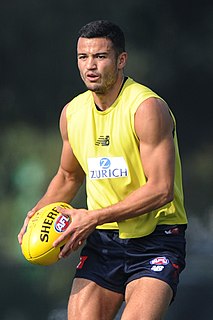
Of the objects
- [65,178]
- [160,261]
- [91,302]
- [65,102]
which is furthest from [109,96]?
[65,102]

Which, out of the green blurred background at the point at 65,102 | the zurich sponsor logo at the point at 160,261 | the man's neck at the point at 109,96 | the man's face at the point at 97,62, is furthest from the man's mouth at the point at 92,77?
the green blurred background at the point at 65,102

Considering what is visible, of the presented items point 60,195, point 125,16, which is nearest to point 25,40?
point 125,16

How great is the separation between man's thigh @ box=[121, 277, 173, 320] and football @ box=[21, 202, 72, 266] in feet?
1.35

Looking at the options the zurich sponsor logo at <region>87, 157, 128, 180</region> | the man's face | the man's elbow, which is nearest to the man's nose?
the man's face

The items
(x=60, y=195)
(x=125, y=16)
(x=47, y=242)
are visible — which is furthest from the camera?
(x=125, y=16)

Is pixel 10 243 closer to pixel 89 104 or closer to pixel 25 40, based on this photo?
pixel 25 40

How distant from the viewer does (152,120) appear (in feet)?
17.7

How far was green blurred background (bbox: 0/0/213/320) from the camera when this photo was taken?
7.15 metres

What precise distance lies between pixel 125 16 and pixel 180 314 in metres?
1.87

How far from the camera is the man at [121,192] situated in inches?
213

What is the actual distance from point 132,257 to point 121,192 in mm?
316

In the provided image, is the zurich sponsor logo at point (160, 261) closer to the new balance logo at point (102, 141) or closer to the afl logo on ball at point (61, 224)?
the afl logo on ball at point (61, 224)

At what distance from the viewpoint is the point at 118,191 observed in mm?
5641

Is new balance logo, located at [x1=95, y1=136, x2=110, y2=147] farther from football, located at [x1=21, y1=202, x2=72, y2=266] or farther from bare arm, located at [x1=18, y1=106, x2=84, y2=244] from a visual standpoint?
football, located at [x1=21, y1=202, x2=72, y2=266]
